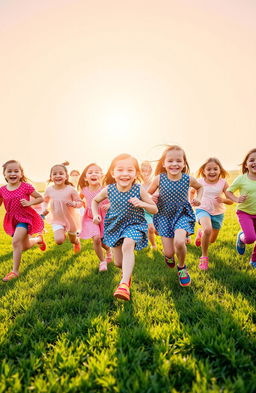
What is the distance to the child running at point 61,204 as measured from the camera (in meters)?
6.07

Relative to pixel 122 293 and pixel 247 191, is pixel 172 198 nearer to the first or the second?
pixel 247 191

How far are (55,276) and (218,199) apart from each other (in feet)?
12.7

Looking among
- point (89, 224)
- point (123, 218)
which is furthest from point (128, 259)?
point (89, 224)

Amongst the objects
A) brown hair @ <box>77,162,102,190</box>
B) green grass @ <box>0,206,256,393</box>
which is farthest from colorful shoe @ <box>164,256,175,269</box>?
brown hair @ <box>77,162,102,190</box>

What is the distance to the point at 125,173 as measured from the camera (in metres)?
4.10

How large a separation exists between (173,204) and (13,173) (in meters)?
3.41

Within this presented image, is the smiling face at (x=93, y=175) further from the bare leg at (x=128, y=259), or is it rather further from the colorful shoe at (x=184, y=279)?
the colorful shoe at (x=184, y=279)

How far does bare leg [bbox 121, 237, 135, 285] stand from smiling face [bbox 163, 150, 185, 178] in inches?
59.6

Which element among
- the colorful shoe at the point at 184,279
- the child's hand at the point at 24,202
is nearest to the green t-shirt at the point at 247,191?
the colorful shoe at the point at 184,279

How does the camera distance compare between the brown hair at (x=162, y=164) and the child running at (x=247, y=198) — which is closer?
the brown hair at (x=162, y=164)

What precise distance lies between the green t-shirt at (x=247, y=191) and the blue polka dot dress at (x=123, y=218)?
7.55 feet

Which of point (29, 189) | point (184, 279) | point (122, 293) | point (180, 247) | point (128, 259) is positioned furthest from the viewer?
point (29, 189)

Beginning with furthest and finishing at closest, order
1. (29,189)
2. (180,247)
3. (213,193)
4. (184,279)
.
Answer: (213,193)
(29,189)
(180,247)
(184,279)

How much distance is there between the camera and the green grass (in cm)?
209
